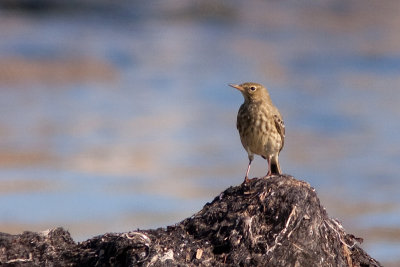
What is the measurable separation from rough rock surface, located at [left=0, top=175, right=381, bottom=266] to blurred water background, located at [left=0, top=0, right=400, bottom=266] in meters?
10.4

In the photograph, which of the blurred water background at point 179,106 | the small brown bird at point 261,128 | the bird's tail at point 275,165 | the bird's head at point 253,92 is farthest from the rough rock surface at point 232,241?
the blurred water background at point 179,106

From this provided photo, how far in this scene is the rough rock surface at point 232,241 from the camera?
1073 centimetres

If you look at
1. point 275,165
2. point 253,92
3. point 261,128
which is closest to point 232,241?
point 261,128

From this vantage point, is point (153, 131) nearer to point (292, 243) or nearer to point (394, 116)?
point (394, 116)

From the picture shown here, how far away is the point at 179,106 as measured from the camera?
3603cm

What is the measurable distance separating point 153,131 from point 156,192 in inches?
275

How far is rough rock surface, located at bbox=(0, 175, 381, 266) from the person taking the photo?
10734mm

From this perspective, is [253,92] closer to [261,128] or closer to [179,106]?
[261,128]

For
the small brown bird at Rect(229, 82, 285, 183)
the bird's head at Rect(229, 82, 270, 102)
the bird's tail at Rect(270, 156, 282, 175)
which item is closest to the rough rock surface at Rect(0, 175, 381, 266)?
the small brown bird at Rect(229, 82, 285, 183)

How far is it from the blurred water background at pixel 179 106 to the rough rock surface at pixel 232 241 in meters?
10.4

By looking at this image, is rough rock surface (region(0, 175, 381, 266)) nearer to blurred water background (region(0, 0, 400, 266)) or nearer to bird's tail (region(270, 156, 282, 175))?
bird's tail (region(270, 156, 282, 175))

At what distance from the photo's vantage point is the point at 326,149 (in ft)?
100

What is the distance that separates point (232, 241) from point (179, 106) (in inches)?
995

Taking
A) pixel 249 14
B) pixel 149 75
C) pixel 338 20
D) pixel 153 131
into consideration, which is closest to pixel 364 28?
pixel 338 20
